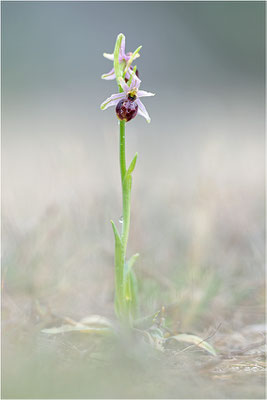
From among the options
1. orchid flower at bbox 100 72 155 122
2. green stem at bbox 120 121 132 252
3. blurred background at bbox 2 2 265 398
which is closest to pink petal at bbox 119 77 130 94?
orchid flower at bbox 100 72 155 122

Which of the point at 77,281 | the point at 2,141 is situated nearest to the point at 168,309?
the point at 77,281

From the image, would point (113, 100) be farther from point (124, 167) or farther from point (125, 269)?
point (125, 269)

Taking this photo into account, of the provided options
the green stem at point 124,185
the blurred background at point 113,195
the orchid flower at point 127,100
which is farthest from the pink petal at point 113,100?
the blurred background at point 113,195

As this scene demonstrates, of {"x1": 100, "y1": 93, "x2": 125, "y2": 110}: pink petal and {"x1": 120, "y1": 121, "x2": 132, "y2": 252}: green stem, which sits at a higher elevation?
{"x1": 100, "y1": 93, "x2": 125, "y2": 110}: pink petal

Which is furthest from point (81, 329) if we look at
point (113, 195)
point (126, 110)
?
point (113, 195)

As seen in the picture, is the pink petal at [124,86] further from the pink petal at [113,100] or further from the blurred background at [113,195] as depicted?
the blurred background at [113,195]

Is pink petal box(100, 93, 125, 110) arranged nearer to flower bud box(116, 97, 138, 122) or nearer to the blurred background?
flower bud box(116, 97, 138, 122)
